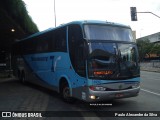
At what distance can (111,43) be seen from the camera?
11.0m

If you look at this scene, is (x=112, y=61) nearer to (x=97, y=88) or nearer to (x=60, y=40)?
(x=97, y=88)

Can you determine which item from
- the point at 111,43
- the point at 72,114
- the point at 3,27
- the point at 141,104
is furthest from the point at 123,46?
the point at 3,27

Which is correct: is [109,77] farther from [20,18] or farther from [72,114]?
[20,18]

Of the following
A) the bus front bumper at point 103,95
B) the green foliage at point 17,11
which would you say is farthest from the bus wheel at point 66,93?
the green foliage at point 17,11

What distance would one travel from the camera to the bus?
1045 centimetres

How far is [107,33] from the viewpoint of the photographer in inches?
442

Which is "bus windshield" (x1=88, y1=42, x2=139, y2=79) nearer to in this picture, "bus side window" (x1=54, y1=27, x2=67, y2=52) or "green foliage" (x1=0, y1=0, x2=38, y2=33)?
"bus side window" (x1=54, y1=27, x2=67, y2=52)

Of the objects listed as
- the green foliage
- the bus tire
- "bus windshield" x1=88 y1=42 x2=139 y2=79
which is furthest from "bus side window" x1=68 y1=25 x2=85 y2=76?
the green foliage

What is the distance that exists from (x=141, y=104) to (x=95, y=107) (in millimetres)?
1767

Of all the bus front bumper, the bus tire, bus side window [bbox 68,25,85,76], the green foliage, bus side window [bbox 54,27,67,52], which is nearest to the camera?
the bus front bumper

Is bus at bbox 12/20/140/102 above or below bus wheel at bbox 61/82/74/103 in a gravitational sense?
above

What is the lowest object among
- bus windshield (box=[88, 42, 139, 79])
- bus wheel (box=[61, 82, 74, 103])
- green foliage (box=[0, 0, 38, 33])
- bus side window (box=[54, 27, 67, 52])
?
bus wheel (box=[61, 82, 74, 103])

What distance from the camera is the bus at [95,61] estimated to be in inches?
412

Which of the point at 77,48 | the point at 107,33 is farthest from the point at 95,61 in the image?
the point at 107,33
